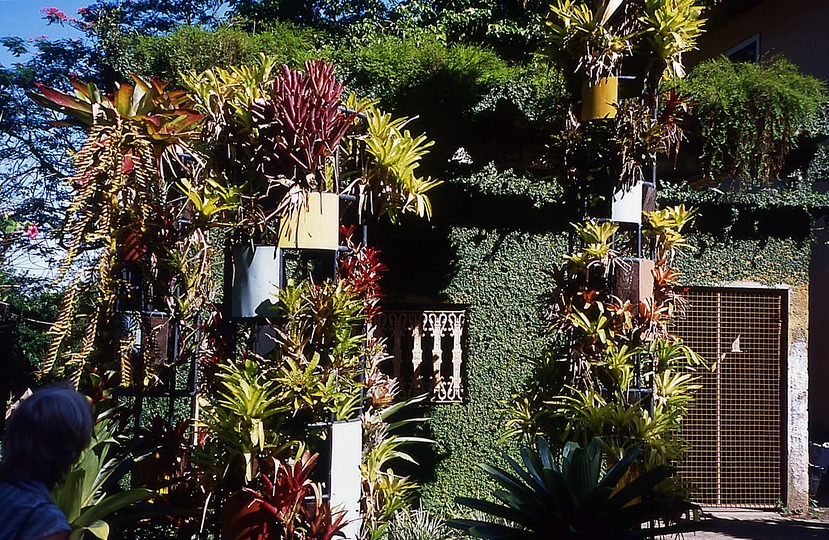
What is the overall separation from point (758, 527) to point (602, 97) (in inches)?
186

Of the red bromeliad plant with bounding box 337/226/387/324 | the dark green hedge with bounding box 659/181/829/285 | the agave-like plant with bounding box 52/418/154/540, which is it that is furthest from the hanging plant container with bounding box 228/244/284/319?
the dark green hedge with bounding box 659/181/829/285

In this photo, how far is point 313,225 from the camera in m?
3.75

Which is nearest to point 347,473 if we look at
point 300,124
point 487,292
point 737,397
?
point 300,124

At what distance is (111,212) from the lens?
117 inches

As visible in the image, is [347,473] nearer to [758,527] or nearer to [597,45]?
[597,45]

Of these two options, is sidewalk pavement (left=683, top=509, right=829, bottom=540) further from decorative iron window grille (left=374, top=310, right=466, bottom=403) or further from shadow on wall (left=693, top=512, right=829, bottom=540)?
decorative iron window grille (left=374, top=310, right=466, bottom=403)

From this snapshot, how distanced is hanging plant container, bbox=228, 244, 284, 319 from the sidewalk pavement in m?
4.38

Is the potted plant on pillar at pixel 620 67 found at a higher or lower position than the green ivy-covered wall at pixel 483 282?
higher

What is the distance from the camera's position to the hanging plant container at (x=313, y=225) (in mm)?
3701

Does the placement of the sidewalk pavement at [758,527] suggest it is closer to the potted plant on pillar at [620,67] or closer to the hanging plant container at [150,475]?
the potted plant on pillar at [620,67]

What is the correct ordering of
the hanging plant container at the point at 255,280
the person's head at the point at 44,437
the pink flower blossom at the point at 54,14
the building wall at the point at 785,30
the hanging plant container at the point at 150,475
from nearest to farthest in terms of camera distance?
the person's head at the point at 44,437 < the hanging plant container at the point at 255,280 < the hanging plant container at the point at 150,475 < the building wall at the point at 785,30 < the pink flower blossom at the point at 54,14

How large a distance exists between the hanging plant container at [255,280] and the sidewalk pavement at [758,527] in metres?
4.38

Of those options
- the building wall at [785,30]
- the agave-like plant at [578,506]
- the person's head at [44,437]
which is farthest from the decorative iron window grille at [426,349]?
the building wall at [785,30]

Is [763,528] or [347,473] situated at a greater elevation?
[347,473]
